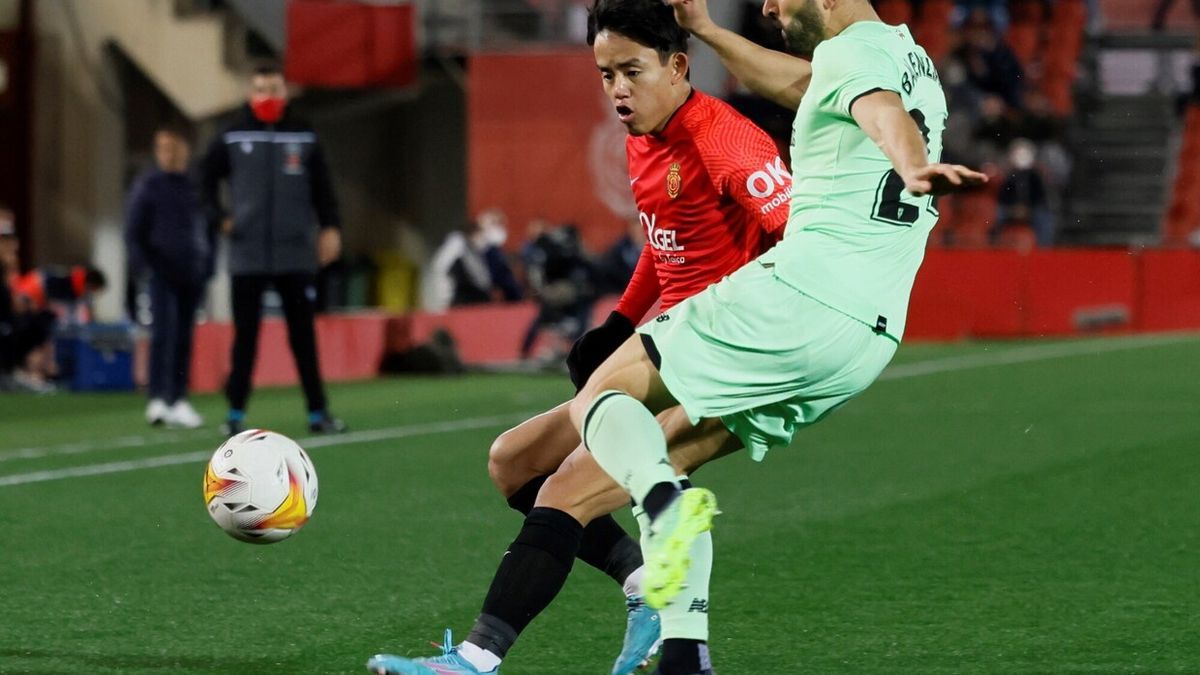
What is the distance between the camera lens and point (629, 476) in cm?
445

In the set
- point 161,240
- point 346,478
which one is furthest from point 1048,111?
point 346,478

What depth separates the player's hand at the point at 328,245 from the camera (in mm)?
12109

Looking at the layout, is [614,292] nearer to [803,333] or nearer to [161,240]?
[161,240]

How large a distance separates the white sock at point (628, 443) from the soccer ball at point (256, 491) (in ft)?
5.50

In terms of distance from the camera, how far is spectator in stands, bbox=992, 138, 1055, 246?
81.1ft

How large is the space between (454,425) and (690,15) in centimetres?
833

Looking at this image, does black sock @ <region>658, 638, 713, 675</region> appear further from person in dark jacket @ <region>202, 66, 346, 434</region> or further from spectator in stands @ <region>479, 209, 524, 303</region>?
spectator in stands @ <region>479, 209, 524, 303</region>

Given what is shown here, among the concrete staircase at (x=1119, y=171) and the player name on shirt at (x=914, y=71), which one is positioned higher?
the player name on shirt at (x=914, y=71)

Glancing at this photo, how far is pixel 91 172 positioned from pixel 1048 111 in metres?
12.5

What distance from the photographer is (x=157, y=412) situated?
13.4 metres

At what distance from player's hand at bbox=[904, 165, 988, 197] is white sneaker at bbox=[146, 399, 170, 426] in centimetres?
978

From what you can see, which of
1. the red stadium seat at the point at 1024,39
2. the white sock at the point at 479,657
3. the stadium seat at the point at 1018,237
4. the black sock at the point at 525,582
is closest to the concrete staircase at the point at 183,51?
the stadium seat at the point at 1018,237

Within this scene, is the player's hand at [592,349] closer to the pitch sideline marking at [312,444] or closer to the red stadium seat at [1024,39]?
the pitch sideline marking at [312,444]

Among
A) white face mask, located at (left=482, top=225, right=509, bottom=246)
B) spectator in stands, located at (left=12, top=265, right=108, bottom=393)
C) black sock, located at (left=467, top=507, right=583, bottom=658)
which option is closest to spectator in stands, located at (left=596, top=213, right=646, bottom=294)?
white face mask, located at (left=482, top=225, right=509, bottom=246)
